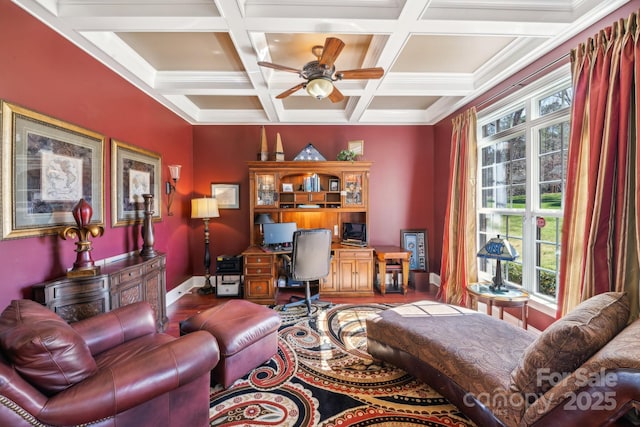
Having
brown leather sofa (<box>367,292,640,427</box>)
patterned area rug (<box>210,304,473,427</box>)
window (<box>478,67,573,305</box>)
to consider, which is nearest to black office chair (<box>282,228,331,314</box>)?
patterned area rug (<box>210,304,473,427</box>)

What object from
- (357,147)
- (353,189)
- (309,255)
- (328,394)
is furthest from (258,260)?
(357,147)

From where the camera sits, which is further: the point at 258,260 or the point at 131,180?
the point at 258,260

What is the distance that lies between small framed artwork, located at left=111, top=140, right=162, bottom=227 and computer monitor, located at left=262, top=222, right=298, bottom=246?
4.85 feet

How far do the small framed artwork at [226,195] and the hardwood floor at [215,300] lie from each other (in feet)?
4.92

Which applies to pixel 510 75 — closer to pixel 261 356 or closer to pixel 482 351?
pixel 482 351

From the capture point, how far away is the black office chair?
3.17 m

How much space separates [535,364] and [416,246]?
3351 mm

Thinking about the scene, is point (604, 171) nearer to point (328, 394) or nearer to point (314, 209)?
point (328, 394)

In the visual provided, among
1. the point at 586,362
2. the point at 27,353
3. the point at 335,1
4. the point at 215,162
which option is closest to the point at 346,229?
the point at 215,162

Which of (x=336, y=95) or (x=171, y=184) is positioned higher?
(x=336, y=95)

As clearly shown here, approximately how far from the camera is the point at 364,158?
178 inches

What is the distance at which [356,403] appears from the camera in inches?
71.1

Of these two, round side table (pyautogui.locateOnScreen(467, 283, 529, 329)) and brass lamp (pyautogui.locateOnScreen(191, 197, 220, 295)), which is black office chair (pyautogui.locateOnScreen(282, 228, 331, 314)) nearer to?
brass lamp (pyautogui.locateOnScreen(191, 197, 220, 295))

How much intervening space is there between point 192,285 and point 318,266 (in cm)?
246
